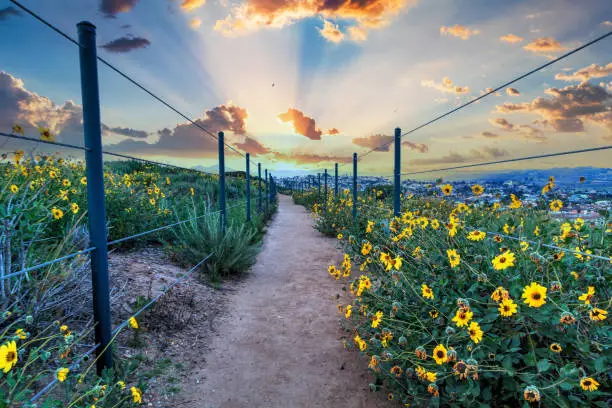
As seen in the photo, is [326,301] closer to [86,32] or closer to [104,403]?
[104,403]

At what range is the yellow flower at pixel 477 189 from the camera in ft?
9.50

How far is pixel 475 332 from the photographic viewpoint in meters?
1.57

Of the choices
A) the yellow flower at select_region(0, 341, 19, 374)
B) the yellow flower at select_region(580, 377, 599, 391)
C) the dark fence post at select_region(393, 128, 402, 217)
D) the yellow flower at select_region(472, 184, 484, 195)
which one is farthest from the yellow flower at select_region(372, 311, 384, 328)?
the dark fence post at select_region(393, 128, 402, 217)

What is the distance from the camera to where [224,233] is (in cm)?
505

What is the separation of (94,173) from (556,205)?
3167 mm

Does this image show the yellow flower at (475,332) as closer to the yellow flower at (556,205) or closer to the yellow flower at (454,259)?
the yellow flower at (454,259)

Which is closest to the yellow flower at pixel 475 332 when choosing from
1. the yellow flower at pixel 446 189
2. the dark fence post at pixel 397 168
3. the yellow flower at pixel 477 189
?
the yellow flower at pixel 477 189

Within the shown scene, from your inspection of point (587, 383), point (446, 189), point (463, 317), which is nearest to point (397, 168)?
point (446, 189)

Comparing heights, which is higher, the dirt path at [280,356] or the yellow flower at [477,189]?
the yellow flower at [477,189]

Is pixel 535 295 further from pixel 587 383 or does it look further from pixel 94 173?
pixel 94 173

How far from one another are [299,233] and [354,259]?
4133mm

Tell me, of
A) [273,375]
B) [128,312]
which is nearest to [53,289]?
[128,312]

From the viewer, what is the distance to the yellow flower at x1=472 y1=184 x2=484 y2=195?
2896 mm

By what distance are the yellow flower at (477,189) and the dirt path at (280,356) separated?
66.8 inches
